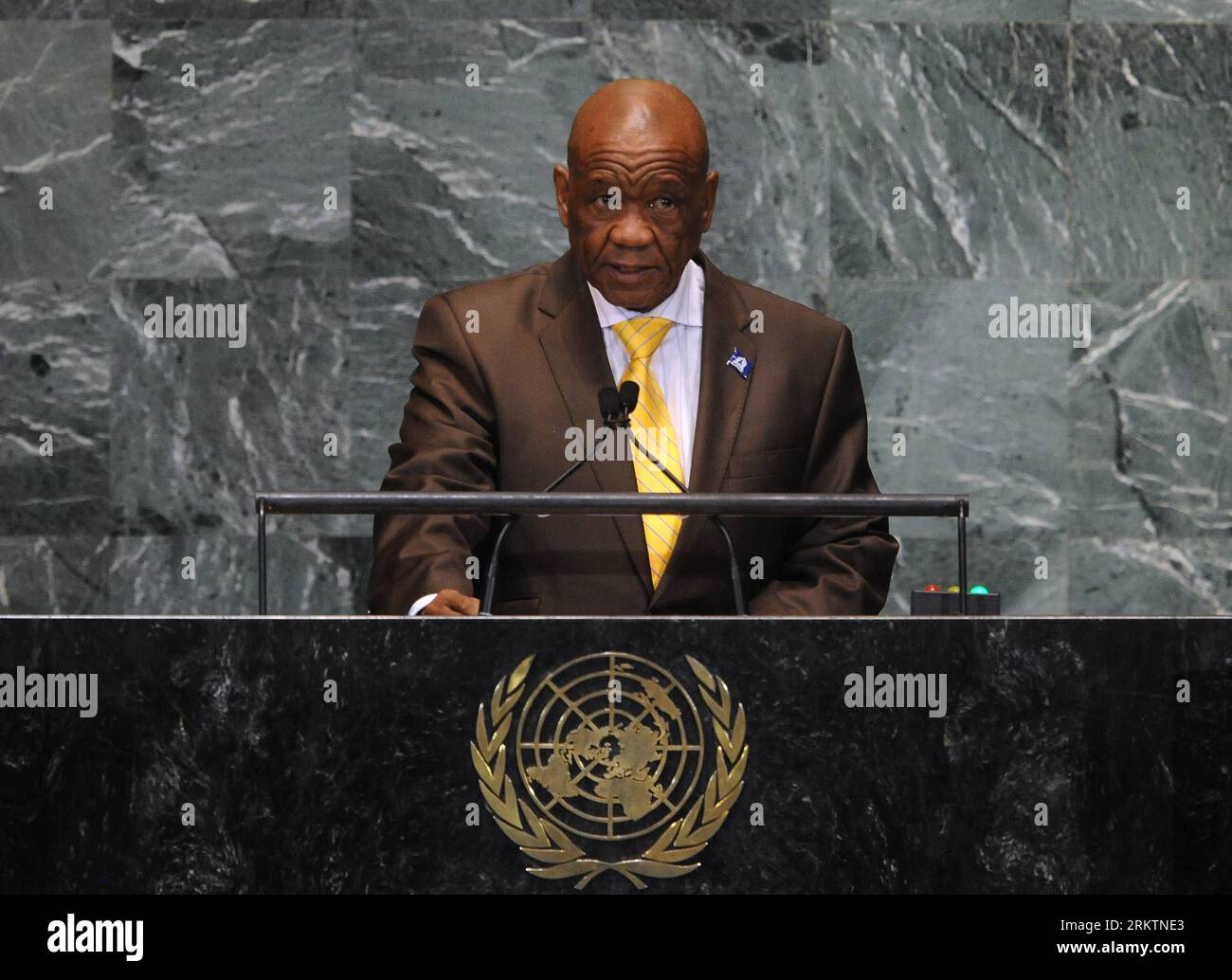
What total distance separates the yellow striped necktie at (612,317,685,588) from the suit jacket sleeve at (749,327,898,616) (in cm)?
26

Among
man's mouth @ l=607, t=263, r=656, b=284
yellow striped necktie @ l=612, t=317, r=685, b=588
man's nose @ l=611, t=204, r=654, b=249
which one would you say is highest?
man's nose @ l=611, t=204, r=654, b=249

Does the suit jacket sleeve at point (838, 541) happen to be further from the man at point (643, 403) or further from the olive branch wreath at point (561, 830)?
the olive branch wreath at point (561, 830)

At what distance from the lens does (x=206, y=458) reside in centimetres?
618

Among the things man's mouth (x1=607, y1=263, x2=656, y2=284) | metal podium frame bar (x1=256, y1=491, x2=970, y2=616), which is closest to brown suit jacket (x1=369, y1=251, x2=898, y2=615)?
man's mouth (x1=607, y1=263, x2=656, y2=284)

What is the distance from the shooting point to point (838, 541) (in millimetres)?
4230

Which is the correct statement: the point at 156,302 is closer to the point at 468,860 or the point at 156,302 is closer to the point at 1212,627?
the point at 468,860

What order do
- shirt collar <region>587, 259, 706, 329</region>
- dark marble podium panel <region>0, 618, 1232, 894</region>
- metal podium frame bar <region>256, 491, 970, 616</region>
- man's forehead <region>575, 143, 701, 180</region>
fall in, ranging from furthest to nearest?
1. shirt collar <region>587, 259, 706, 329</region>
2. man's forehead <region>575, 143, 701, 180</region>
3. metal podium frame bar <region>256, 491, 970, 616</region>
4. dark marble podium panel <region>0, 618, 1232, 894</region>

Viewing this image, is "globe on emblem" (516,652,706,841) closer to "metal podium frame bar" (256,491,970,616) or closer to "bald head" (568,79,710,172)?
"metal podium frame bar" (256,491,970,616)

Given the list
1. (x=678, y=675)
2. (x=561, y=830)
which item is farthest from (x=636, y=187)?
(x=561, y=830)

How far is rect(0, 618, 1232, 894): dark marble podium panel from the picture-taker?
3.00 m

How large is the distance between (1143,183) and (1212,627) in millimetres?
3478

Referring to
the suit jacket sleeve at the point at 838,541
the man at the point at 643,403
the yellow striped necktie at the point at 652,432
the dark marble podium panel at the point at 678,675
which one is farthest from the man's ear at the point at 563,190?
the dark marble podium panel at the point at 678,675

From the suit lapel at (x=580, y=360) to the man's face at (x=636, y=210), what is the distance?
0.09 metres

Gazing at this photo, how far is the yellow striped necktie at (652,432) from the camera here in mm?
4297
